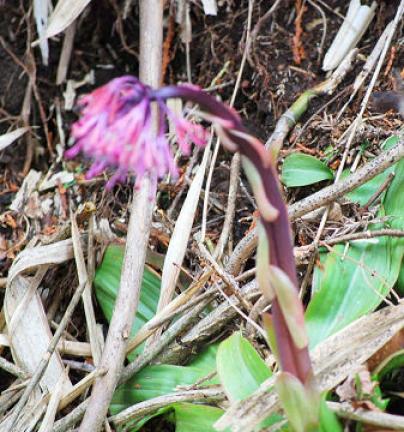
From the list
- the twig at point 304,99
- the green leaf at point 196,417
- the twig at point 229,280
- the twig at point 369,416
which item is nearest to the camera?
the twig at point 369,416

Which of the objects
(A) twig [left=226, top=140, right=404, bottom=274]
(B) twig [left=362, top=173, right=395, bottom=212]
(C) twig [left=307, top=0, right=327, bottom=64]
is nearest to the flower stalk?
(A) twig [left=226, top=140, right=404, bottom=274]

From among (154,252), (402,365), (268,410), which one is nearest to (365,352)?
(402,365)

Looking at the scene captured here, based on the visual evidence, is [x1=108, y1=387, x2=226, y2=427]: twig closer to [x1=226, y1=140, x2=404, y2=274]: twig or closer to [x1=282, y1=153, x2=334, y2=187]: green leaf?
[x1=226, y1=140, x2=404, y2=274]: twig

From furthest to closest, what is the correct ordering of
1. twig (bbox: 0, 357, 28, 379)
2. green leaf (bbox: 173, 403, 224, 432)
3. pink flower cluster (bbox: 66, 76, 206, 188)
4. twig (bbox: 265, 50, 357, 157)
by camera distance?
1. twig (bbox: 265, 50, 357, 157)
2. twig (bbox: 0, 357, 28, 379)
3. green leaf (bbox: 173, 403, 224, 432)
4. pink flower cluster (bbox: 66, 76, 206, 188)

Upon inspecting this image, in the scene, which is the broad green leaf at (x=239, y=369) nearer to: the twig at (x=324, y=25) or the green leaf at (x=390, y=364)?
the green leaf at (x=390, y=364)

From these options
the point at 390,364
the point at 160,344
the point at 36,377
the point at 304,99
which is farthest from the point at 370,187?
the point at 36,377

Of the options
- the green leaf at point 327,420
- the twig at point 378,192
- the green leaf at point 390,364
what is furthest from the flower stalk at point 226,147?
the twig at point 378,192

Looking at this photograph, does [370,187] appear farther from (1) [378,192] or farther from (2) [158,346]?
(2) [158,346]
